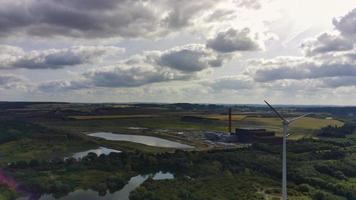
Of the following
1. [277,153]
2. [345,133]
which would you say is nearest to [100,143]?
[277,153]

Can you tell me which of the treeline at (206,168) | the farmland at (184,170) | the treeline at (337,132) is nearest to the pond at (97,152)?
the farmland at (184,170)

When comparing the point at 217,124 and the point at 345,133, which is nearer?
the point at 345,133

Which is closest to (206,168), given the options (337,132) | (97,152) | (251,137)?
(97,152)

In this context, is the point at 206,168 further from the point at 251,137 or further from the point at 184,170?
the point at 251,137

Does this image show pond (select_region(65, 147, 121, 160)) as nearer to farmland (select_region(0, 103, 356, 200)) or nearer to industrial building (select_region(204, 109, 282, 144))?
farmland (select_region(0, 103, 356, 200))

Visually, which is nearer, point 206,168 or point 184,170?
point 206,168

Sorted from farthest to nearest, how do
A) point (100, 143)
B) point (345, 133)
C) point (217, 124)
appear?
point (217, 124), point (345, 133), point (100, 143)

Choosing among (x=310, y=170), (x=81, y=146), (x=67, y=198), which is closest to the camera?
(x=67, y=198)

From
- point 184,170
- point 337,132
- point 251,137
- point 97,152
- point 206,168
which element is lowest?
point 184,170

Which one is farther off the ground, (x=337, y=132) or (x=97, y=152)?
(x=337, y=132)

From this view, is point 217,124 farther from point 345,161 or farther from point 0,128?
point 345,161

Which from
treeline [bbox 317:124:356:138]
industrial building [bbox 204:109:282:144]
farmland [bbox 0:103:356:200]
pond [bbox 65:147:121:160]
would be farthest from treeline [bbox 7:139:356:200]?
treeline [bbox 317:124:356:138]
